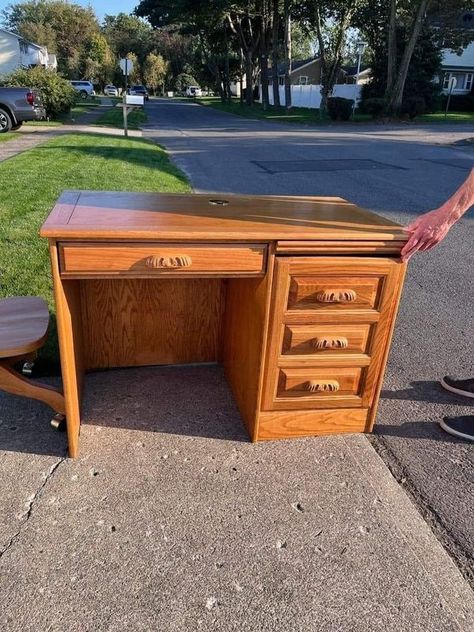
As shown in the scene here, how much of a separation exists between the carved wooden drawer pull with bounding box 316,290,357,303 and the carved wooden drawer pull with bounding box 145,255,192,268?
0.65 metres

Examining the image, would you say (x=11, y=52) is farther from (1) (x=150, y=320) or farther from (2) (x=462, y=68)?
(1) (x=150, y=320)

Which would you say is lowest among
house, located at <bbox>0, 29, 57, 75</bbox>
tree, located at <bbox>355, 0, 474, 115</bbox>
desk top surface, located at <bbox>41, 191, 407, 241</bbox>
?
desk top surface, located at <bbox>41, 191, 407, 241</bbox>

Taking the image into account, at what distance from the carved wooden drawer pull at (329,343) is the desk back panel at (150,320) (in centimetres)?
89

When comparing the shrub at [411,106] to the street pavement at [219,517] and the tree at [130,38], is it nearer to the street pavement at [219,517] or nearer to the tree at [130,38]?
the street pavement at [219,517]

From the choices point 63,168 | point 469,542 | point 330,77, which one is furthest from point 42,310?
point 330,77

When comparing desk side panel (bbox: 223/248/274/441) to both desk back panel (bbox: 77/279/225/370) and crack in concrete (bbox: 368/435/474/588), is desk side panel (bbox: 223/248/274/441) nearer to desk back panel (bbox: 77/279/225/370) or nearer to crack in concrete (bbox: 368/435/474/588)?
desk back panel (bbox: 77/279/225/370)

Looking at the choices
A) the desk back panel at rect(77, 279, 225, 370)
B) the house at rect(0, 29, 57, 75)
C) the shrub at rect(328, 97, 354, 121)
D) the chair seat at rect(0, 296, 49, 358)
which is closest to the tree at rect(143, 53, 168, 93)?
the house at rect(0, 29, 57, 75)

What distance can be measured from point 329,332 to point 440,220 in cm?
72

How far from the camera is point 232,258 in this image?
7.57 ft

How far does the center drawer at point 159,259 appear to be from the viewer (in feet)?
7.08

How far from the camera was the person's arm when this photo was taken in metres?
Answer: 2.33

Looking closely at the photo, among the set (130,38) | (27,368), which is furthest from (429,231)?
(130,38)

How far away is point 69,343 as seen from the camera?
7.75 ft

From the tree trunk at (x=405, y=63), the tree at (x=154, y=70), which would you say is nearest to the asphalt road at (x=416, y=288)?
the tree trunk at (x=405, y=63)
